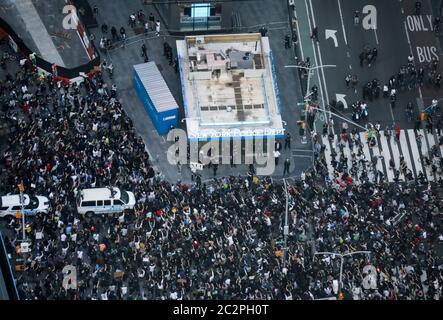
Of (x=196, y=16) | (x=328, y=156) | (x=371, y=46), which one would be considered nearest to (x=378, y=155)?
(x=328, y=156)

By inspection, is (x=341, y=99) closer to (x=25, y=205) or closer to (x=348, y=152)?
(x=348, y=152)

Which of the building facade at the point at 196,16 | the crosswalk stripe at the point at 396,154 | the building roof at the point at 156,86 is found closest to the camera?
the crosswalk stripe at the point at 396,154

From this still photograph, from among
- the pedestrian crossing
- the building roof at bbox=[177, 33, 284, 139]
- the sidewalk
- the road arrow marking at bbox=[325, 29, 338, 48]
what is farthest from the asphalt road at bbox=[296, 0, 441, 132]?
the sidewalk

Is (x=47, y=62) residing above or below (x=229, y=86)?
above

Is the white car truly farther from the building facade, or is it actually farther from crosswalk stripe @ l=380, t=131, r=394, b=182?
crosswalk stripe @ l=380, t=131, r=394, b=182

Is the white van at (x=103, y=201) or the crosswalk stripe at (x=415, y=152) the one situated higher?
the crosswalk stripe at (x=415, y=152)

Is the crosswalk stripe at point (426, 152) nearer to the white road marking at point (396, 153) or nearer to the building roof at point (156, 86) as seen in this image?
the white road marking at point (396, 153)

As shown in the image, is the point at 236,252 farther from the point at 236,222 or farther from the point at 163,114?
the point at 163,114

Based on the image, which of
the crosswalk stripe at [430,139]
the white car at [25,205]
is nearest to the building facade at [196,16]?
the crosswalk stripe at [430,139]
